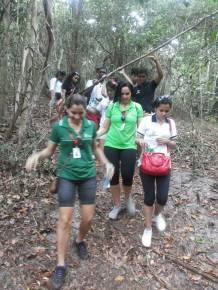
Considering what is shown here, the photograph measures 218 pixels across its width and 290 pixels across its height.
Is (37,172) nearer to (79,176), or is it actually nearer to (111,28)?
(79,176)

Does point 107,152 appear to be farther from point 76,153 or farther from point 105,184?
point 105,184

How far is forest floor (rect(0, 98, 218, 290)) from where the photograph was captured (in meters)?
4.38

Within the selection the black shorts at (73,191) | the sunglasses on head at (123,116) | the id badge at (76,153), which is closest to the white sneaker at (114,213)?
the sunglasses on head at (123,116)

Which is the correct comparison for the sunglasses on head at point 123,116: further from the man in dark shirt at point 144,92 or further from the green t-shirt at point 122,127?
the man in dark shirt at point 144,92

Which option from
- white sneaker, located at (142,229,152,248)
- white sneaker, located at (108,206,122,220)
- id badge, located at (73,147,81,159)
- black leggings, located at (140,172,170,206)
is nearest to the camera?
id badge, located at (73,147,81,159)

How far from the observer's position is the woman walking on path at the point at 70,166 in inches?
159

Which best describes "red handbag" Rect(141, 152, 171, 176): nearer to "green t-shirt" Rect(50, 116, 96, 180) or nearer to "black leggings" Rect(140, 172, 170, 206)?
"black leggings" Rect(140, 172, 170, 206)

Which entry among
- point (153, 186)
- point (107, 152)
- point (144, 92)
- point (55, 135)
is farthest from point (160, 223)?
point (144, 92)

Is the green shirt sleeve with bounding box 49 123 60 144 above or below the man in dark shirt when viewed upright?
below

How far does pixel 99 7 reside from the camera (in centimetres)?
1559

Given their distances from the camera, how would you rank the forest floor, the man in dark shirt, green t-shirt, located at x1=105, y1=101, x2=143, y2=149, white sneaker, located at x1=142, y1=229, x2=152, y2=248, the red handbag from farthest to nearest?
the man in dark shirt
green t-shirt, located at x1=105, y1=101, x2=143, y2=149
white sneaker, located at x1=142, y1=229, x2=152, y2=248
the red handbag
the forest floor

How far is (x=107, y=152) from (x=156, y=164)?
2.89ft

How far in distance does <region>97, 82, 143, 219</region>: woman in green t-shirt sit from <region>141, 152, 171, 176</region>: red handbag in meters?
0.49

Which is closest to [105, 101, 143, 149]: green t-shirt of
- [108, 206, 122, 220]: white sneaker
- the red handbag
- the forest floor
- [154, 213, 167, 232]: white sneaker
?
the red handbag
